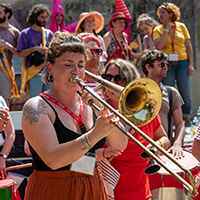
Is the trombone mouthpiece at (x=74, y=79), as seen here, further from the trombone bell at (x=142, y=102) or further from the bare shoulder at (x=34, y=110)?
the trombone bell at (x=142, y=102)

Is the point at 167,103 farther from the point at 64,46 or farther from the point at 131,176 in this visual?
the point at 64,46

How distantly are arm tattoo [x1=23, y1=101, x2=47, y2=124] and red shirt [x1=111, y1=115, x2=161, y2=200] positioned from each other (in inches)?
41.0

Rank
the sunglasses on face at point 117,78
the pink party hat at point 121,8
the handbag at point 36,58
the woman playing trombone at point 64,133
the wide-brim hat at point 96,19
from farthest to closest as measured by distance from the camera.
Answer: the pink party hat at point 121,8
the wide-brim hat at point 96,19
the handbag at point 36,58
the sunglasses on face at point 117,78
the woman playing trombone at point 64,133

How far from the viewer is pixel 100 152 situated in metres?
2.65

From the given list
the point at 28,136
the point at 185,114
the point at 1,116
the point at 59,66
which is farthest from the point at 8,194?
the point at 185,114

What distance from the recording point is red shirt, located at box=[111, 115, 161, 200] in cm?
273

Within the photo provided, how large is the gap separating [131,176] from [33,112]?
1.18 metres

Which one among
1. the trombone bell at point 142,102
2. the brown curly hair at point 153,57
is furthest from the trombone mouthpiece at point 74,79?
the brown curly hair at point 153,57

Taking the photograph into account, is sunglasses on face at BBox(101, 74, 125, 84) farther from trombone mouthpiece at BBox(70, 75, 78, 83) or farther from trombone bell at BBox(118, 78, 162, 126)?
trombone mouthpiece at BBox(70, 75, 78, 83)

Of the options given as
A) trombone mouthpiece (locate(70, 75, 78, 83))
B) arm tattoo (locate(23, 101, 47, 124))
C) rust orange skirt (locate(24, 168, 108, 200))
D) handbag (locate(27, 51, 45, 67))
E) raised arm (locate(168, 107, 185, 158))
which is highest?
trombone mouthpiece (locate(70, 75, 78, 83))

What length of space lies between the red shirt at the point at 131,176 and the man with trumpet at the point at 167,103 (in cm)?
79

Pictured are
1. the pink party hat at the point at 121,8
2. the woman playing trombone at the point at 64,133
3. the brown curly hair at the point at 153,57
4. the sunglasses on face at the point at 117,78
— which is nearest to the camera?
the woman playing trombone at the point at 64,133

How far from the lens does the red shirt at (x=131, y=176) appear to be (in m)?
2.73

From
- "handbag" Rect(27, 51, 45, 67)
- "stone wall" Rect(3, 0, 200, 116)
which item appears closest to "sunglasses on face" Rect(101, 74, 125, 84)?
"handbag" Rect(27, 51, 45, 67)
